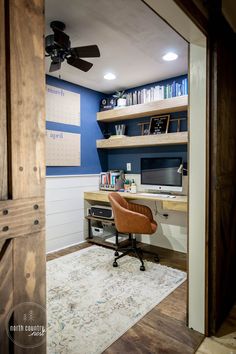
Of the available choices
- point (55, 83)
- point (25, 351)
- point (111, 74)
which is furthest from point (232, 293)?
point (55, 83)

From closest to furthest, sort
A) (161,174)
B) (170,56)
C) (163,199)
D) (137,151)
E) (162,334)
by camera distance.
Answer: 1. (162,334)
2. (170,56)
3. (163,199)
4. (161,174)
5. (137,151)

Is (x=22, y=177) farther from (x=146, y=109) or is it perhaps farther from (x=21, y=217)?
(x=146, y=109)

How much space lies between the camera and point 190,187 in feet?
5.95

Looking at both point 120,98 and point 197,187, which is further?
point 120,98

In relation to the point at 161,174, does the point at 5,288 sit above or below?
below

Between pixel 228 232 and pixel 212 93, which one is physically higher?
pixel 212 93

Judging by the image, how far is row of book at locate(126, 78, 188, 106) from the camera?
3266 millimetres

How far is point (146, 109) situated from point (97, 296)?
2.54 m

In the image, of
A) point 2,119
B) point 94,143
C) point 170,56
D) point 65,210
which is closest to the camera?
point 2,119

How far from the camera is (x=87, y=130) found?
4.07 m

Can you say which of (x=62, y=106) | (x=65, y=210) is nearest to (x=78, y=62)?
(x=62, y=106)

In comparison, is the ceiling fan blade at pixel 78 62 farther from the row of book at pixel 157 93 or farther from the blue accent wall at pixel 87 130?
the row of book at pixel 157 93

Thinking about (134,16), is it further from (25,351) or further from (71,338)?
(71,338)

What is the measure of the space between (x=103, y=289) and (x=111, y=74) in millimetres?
2744
